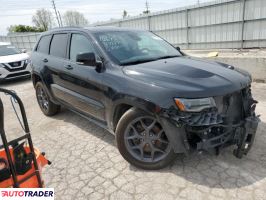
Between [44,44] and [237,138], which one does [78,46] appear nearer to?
[44,44]

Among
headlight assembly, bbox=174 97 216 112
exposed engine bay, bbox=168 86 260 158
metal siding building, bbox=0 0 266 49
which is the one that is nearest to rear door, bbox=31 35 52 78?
headlight assembly, bbox=174 97 216 112

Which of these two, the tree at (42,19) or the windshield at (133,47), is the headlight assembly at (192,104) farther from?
the tree at (42,19)

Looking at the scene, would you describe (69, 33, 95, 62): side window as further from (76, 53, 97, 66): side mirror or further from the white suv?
the white suv

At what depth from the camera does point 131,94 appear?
3.00 meters

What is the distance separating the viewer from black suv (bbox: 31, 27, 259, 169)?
8.98 feet

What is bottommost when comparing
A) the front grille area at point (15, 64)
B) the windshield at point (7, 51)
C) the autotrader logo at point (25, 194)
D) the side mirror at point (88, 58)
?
the front grille area at point (15, 64)

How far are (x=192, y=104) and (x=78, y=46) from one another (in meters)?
2.27

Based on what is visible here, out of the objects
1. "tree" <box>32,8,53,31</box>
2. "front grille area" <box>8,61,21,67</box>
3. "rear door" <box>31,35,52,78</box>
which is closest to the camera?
"rear door" <box>31,35,52,78</box>

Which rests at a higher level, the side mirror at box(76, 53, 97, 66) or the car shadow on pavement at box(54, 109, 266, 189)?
the side mirror at box(76, 53, 97, 66)

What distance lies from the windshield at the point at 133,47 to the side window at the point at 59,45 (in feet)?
3.00

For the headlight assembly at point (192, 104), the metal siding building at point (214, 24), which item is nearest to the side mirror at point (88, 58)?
the headlight assembly at point (192, 104)

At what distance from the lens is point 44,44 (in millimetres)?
5270

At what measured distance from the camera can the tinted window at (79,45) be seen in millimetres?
3852

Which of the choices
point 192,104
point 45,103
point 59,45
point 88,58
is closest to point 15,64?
point 45,103
